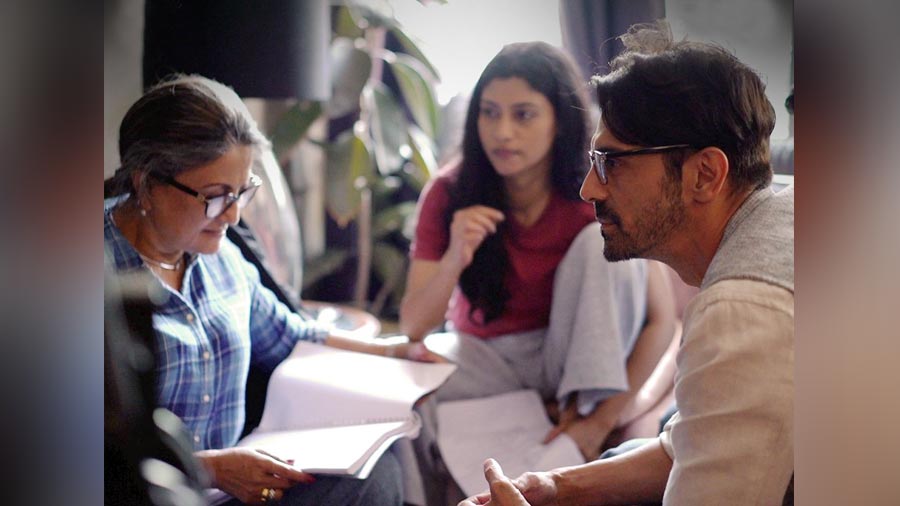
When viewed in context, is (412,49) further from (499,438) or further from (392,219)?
(499,438)

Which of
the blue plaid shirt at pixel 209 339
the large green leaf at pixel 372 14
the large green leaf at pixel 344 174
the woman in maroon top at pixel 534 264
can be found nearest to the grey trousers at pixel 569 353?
the woman in maroon top at pixel 534 264

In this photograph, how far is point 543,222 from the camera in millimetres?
1669

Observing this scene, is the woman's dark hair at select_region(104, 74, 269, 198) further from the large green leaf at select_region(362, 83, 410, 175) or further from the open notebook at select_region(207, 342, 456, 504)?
the open notebook at select_region(207, 342, 456, 504)

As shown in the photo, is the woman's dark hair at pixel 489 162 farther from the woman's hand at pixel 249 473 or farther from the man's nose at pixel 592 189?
the woman's hand at pixel 249 473

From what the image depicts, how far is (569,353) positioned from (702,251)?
35cm

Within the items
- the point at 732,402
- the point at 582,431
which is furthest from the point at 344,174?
the point at 732,402

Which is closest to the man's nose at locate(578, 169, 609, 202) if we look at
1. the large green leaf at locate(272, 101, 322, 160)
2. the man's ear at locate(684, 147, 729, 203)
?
the man's ear at locate(684, 147, 729, 203)

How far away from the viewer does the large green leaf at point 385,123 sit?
1882 millimetres

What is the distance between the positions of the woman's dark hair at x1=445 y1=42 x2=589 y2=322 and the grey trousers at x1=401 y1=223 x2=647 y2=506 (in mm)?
100

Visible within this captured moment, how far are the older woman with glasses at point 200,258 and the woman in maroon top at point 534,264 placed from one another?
1.08 feet
